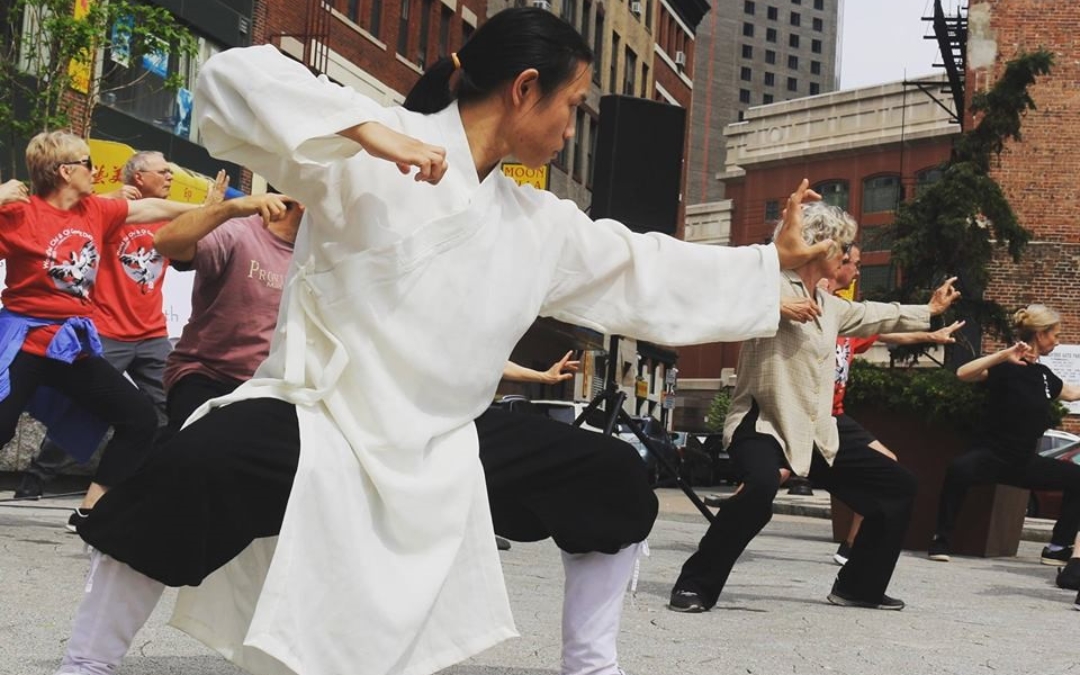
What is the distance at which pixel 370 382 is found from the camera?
342 cm

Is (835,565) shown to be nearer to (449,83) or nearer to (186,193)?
(449,83)

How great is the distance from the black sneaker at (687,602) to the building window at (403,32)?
2905 centimetres

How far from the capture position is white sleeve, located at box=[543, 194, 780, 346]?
4.03 m

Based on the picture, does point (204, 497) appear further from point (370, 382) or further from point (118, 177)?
point (118, 177)

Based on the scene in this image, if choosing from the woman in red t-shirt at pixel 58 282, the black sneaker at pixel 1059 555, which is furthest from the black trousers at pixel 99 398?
the black sneaker at pixel 1059 555

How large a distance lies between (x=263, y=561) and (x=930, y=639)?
136 inches

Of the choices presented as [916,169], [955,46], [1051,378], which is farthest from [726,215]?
[1051,378]

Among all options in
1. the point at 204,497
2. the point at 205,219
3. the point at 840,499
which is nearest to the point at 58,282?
the point at 205,219

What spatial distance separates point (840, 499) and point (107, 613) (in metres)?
4.43

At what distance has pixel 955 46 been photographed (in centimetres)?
3612

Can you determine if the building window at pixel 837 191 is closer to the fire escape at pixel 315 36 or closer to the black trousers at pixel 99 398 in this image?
the fire escape at pixel 315 36

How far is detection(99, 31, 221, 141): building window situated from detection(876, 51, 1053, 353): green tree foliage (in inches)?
466

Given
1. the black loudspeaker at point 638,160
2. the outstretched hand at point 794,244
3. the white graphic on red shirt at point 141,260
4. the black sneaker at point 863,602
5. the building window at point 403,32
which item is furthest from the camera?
the building window at point 403,32

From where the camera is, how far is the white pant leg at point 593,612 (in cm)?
385
